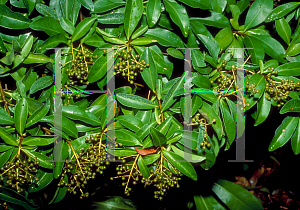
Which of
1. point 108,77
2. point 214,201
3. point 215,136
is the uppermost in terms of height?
point 108,77

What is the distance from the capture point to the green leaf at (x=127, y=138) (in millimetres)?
1027

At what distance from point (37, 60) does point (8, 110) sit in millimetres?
299

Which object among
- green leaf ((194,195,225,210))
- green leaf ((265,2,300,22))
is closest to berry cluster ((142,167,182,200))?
green leaf ((194,195,225,210))

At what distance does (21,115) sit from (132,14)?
0.67m

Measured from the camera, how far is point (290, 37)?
117 centimetres

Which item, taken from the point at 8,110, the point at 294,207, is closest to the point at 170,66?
the point at 8,110

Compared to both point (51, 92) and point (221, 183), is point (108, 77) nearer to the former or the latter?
point (51, 92)

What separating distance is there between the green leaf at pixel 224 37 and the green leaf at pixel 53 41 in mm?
742

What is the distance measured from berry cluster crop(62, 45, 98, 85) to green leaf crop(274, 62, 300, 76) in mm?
896

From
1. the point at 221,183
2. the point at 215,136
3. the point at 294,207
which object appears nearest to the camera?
the point at 215,136

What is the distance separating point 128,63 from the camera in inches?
38.6

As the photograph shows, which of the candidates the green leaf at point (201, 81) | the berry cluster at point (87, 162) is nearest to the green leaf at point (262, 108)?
the green leaf at point (201, 81)

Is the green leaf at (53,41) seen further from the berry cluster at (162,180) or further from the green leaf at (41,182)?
the berry cluster at (162,180)

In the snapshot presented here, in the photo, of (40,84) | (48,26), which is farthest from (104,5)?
(40,84)
